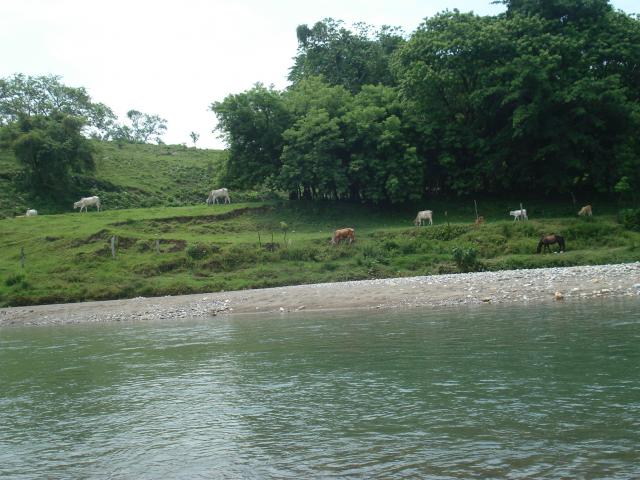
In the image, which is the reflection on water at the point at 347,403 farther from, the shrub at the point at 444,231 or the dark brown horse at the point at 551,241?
the shrub at the point at 444,231

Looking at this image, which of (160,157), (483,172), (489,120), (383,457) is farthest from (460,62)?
(160,157)

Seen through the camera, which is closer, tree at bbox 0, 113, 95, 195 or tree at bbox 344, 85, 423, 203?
tree at bbox 344, 85, 423, 203

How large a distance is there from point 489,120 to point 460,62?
5.64 m

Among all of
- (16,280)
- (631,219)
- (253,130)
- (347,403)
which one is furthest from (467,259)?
(16,280)

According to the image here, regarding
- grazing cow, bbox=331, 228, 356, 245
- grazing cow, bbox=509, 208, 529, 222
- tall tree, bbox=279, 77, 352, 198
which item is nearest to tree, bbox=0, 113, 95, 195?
tall tree, bbox=279, 77, 352, 198

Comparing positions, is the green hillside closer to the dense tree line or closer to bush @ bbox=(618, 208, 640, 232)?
the dense tree line

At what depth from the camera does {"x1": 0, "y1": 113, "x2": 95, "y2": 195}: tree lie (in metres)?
56.6

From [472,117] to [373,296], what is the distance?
96.6 ft

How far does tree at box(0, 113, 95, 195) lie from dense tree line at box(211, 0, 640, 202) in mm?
17247

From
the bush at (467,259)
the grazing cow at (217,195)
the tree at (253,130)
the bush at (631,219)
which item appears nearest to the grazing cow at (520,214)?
the bush at (631,219)

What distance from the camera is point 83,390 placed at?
47.5ft

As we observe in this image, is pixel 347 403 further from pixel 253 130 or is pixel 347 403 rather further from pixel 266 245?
pixel 253 130

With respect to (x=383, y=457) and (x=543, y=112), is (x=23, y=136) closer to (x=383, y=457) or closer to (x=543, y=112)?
(x=543, y=112)

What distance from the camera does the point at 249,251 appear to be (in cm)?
3934
